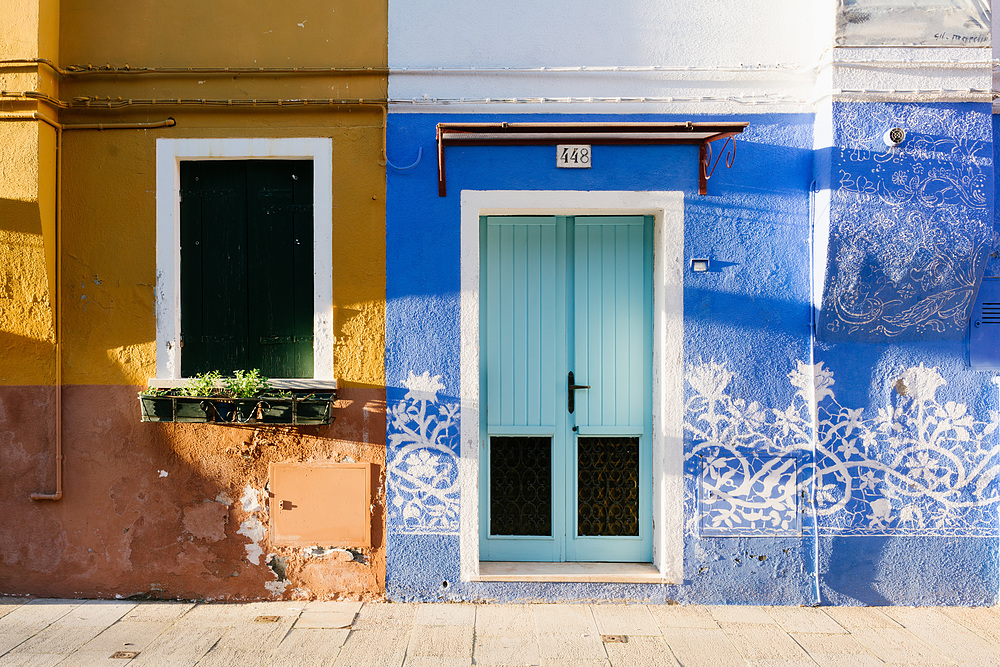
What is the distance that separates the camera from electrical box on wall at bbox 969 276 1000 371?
4.45 meters

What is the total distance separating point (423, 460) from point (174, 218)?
90.0 inches

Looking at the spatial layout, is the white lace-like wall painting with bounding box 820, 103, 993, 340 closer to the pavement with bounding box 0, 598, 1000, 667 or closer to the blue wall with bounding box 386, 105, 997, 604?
the blue wall with bounding box 386, 105, 997, 604

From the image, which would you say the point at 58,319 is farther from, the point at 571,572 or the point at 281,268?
the point at 571,572

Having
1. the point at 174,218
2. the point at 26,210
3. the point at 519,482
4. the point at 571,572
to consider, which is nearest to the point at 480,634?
the point at 571,572

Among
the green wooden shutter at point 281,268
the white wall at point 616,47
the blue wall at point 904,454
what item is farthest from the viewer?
the green wooden shutter at point 281,268

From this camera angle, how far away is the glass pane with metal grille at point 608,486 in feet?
15.7

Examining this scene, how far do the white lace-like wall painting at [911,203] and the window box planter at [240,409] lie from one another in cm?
331

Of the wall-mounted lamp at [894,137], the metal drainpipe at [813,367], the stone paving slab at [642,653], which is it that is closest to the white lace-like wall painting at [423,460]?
the stone paving slab at [642,653]

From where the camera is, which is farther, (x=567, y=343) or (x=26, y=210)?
(x=567, y=343)

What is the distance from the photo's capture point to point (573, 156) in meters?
4.53

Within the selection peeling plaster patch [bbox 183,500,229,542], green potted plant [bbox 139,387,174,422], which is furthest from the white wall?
peeling plaster patch [bbox 183,500,229,542]

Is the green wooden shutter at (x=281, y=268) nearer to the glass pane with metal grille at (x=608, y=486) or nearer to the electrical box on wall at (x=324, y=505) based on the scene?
the electrical box on wall at (x=324, y=505)

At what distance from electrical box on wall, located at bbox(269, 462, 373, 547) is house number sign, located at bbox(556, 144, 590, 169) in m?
2.34

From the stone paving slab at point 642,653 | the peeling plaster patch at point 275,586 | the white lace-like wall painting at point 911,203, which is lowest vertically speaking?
the stone paving slab at point 642,653
